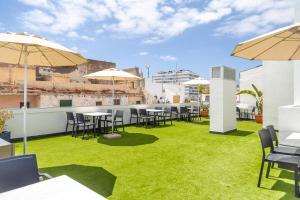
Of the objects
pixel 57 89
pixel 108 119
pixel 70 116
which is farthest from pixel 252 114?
pixel 57 89

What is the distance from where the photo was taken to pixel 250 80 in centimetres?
1554

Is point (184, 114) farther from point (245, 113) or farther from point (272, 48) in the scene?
point (272, 48)

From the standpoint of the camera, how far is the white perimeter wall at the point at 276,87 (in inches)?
364

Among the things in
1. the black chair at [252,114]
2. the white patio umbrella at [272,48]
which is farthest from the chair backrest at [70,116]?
the black chair at [252,114]

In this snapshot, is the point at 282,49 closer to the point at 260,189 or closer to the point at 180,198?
the point at 260,189

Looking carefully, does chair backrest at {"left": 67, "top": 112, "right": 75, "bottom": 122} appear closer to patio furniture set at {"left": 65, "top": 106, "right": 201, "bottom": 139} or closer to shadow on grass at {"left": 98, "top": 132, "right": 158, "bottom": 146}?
patio furniture set at {"left": 65, "top": 106, "right": 201, "bottom": 139}

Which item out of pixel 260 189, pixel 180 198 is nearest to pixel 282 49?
pixel 260 189

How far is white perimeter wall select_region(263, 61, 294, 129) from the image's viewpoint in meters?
9.23

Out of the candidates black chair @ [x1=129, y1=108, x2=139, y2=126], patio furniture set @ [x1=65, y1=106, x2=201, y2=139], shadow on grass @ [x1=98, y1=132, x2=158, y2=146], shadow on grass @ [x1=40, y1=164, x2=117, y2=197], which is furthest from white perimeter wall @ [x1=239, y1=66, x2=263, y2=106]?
shadow on grass @ [x1=40, y1=164, x2=117, y2=197]

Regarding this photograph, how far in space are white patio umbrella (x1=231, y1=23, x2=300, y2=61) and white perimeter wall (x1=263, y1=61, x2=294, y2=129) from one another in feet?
19.8

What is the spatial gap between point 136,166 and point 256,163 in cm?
273

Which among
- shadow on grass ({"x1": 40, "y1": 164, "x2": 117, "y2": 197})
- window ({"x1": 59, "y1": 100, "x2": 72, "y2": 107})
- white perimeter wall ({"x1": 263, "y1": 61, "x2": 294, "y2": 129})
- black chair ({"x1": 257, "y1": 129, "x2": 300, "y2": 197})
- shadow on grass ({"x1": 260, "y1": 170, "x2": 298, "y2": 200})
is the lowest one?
shadow on grass ({"x1": 260, "y1": 170, "x2": 298, "y2": 200})

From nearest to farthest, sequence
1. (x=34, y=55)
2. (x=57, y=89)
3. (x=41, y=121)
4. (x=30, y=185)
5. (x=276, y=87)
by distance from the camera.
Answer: (x=30, y=185), (x=34, y=55), (x=41, y=121), (x=276, y=87), (x=57, y=89)

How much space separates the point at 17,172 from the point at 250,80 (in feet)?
52.6
